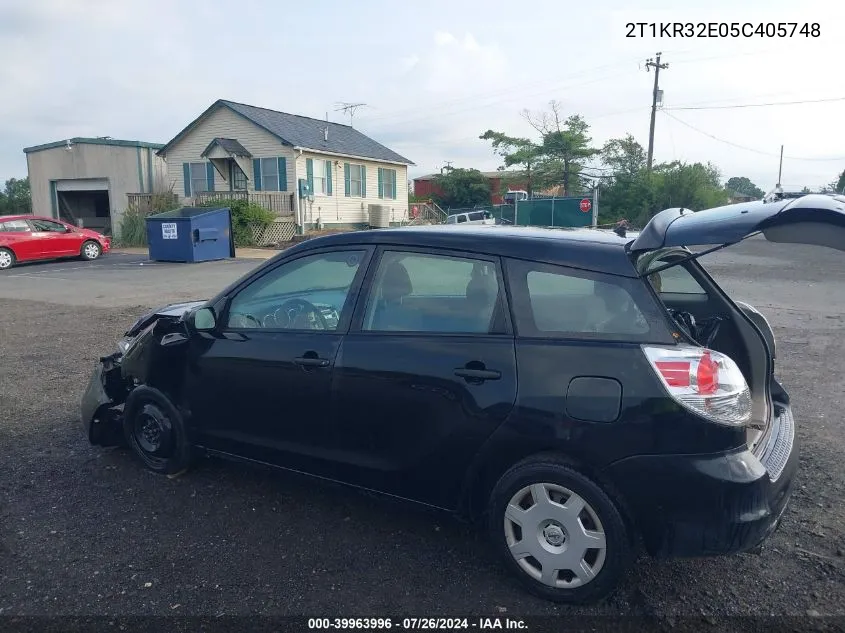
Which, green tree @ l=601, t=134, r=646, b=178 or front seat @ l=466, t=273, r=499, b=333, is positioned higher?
green tree @ l=601, t=134, r=646, b=178

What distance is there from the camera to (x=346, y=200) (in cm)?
3312

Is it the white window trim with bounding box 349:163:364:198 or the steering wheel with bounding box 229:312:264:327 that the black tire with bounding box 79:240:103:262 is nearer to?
the white window trim with bounding box 349:163:364:198

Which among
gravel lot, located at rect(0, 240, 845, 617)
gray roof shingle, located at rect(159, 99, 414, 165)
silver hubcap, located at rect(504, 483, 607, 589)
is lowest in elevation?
gravel lot, located at rect(0, 240, 845, 617)

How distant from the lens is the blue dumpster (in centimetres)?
2031

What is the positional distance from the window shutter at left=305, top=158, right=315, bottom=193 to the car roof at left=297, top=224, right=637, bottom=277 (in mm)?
27319

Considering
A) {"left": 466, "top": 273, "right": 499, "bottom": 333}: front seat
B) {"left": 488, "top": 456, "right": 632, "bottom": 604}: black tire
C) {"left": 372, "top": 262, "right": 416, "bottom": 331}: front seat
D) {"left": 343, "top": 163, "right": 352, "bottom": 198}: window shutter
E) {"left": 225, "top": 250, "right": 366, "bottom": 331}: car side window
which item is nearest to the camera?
{"left": 488, "top": 456, "right": 632, "bottom": 604}: black tire

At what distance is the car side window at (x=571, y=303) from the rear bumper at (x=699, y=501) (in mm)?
577

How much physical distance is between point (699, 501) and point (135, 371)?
3437 mm

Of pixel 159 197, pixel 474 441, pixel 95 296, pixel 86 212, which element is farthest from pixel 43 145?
pixel 474 441

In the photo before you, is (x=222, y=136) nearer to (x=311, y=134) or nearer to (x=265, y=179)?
(x=265, y=179)

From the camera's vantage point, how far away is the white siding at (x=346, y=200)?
99.8ft

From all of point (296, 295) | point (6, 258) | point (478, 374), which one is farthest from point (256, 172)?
point (478, 374)

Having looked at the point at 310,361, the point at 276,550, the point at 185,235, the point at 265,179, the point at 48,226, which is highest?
the point at 265,179

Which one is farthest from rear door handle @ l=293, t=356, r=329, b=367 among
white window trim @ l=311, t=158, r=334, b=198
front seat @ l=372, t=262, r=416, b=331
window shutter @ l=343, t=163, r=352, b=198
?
window shutter @ l=343, t=163, r=352, b=198
